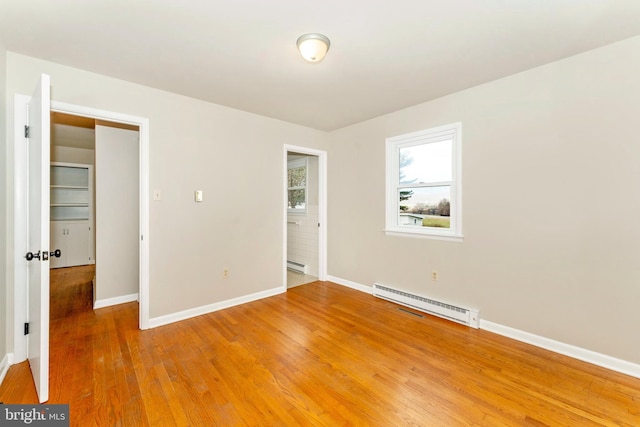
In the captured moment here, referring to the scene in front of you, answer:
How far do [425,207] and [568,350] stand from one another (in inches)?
72.6

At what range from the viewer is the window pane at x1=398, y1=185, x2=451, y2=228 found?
10.7ft

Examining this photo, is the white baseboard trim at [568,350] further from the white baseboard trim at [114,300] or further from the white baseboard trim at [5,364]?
the white baseboard trim at [114,300]

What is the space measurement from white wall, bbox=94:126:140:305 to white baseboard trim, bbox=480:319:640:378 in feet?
14.4

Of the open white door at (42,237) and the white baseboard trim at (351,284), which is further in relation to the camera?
the white baseboard trim at (351,284)

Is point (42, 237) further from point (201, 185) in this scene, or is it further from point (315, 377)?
point (315, 377)

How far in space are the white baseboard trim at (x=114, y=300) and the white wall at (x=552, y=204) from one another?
3768 mm

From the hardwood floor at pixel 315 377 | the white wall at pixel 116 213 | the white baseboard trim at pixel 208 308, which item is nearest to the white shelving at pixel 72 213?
the white wall at pixel 116 213

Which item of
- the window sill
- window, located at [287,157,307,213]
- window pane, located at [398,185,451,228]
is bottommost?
the window sill

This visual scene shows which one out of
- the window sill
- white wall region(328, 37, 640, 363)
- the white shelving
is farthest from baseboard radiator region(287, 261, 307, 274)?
the white shelving

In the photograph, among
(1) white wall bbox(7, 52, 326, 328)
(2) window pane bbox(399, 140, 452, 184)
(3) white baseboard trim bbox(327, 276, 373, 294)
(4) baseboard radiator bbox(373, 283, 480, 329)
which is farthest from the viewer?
(3) white baseboard trim bbox(327, 276, 373, 294)

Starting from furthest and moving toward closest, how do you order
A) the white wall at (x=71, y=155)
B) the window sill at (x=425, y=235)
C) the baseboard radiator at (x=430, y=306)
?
the white wall at (x=71, y=155) → the window sill at (x=425, y=235) → the baseboard radiator at (x=430, y=306)

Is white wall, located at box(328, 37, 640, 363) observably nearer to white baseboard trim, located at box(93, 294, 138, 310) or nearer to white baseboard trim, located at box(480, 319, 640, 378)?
white baseboard trim, located at box(480, 319, 640, 378)

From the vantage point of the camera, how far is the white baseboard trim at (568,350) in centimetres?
212

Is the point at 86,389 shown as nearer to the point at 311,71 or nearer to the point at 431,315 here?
the point at 311,71
